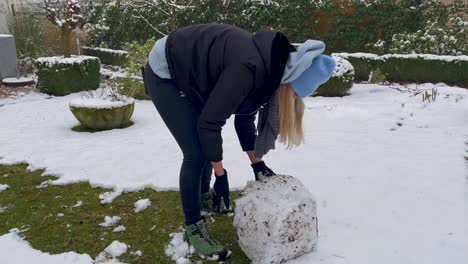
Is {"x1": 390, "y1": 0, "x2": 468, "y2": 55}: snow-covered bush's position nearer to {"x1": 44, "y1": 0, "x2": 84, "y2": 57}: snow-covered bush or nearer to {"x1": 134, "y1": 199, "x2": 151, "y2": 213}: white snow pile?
{"x1": 44, "y1": 0, "x2": 84, "y2": 57}: snow-covered bush

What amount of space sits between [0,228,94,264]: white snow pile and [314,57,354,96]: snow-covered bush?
5581 mm

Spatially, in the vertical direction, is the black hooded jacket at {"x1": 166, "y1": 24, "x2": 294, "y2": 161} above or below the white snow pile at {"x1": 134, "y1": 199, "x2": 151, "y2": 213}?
above

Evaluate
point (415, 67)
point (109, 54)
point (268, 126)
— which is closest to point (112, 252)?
point (268, 126)

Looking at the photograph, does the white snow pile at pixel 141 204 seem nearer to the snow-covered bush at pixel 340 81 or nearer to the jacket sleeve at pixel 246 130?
the jacket sleeve at pixel 246 130

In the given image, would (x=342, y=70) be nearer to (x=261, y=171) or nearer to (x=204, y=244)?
(x=261, y=171)

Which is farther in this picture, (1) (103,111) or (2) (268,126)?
(1) (103,111)

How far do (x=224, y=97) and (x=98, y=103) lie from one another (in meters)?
3.82

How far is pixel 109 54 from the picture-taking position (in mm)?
11953

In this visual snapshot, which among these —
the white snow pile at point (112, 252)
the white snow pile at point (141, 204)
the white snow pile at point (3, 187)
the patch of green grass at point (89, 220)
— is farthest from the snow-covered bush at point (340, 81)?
the white snow pile at point (112, 252)

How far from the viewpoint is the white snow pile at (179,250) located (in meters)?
2.50

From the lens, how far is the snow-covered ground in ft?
8.71

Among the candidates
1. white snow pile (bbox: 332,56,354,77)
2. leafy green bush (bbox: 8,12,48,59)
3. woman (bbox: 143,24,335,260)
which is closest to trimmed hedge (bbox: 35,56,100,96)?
leafy green bush (bbox: 8,12,48,59)

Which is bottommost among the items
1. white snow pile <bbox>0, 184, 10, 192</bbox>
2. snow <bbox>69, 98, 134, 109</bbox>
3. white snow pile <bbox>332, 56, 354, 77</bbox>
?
white snow pile <bbox>0, 184, 10, 192</bbox>

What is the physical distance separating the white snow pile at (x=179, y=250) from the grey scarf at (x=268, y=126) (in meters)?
0.73
